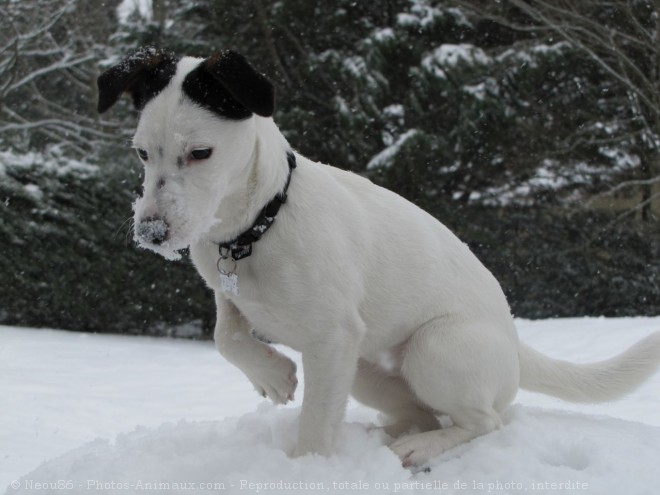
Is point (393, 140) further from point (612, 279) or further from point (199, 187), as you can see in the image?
point (199, 187)

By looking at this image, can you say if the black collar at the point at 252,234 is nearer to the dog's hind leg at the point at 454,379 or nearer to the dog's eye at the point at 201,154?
the dog's eye at the point at 201,154

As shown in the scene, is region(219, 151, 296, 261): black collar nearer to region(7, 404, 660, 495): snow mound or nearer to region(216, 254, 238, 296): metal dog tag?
region(216, 254, 238, 296): metal dog tag

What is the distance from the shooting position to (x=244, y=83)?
2639 millimetres

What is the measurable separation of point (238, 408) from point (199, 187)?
450 cm

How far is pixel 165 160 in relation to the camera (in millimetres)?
2594

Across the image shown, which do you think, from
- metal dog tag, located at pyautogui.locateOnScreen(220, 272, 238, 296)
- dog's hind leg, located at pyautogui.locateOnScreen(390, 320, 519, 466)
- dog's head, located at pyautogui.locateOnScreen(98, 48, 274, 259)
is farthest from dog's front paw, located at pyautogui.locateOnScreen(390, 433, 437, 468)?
dog's head, located at pyautogui.locateOnScreen(98, 48, 274, 259)

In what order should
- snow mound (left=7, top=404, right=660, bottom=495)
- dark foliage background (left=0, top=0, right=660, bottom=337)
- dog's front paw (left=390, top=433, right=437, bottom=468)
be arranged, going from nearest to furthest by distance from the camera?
snow mound (left=7, top=404, right=660, bottom=495), dog's front paw (left=390, top=433, right=437, bottom=468), dark foliage background (left=0, top=0, right=660, bottom=337)

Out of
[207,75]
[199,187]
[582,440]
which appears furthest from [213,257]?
[582,440]

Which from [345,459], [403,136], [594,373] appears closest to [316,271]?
[345,459]

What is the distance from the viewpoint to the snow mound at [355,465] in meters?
A: 2.74

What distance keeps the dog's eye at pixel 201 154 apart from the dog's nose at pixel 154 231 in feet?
0.90

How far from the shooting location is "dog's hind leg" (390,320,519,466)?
3.17m

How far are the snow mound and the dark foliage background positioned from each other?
6954 millimetres

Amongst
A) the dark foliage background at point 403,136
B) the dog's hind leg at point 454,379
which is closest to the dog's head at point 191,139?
the dog's hind leg at point 454,379
